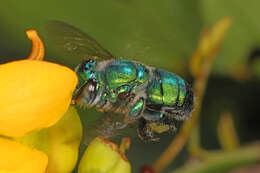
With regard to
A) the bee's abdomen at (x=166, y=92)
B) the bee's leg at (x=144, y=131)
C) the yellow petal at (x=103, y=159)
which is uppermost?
the bee's abdomen at (x=166, y=92)

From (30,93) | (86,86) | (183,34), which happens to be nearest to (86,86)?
(86,86)

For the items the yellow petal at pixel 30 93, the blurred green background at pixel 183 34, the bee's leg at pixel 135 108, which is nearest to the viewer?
the yellow petal at pixel 30 93

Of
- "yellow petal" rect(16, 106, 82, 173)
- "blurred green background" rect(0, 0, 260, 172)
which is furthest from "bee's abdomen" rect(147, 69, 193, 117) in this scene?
"blurred green background" rect(0, 0, 260, 172)

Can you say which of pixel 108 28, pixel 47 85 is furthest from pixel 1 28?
pixel 47 85

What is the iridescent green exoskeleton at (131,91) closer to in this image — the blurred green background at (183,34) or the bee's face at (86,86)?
the bee's face at (86,86)

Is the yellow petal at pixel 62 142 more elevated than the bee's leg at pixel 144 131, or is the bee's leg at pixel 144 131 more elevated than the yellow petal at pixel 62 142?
the bee's leg at pixel 144 131

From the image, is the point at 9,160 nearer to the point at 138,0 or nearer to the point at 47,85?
the point at 47,85

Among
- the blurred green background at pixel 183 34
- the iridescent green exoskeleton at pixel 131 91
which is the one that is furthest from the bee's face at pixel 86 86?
the blurred green background at pixel 183 34

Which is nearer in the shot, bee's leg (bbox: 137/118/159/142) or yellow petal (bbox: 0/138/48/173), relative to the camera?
yellow petal (bbox: 0/138/48/173)

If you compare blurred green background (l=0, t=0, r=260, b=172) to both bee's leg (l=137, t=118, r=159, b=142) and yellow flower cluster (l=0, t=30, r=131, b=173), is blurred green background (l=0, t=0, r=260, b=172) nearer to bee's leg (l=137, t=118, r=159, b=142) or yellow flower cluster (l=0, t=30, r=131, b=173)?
bee's leg (l=137, t=118, r=159, b=142)
